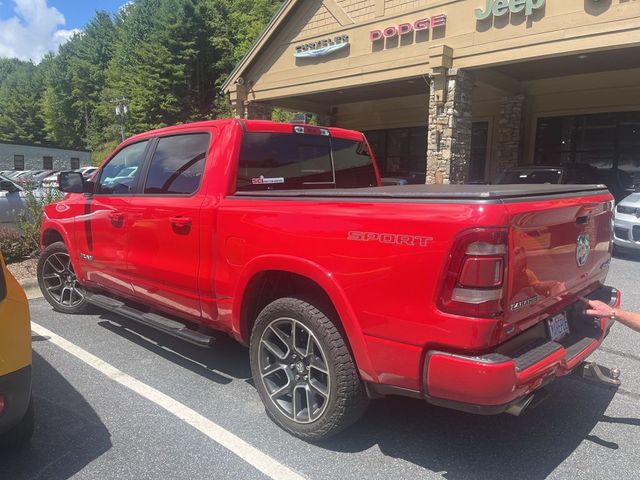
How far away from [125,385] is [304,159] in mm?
2136

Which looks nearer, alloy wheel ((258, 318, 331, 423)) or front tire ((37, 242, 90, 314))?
alloy wheel ((258, 318, 331, 423))

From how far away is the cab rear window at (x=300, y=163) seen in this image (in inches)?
141

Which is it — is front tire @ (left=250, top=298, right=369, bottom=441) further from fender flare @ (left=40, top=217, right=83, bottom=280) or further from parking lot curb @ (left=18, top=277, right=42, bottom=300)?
parking lot curb @ (left=18, top=277, right=42, bottom=300)

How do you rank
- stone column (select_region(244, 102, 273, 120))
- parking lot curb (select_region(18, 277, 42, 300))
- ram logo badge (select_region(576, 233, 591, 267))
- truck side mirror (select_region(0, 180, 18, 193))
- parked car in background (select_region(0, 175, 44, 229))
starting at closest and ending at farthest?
ram logo badge (select_region(576, 233, 591, 267)) → parking lot curb (select_region(18, 277, 42, 300)) → parked car in background (select_region(0, 175, 44, 229)) → truck side mirror (select_region(0, 180, 18, 193)) → stone column (select_region(244, 102, 273, 120))

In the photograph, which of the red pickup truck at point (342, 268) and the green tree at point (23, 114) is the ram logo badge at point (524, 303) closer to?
the red pickup truck at point (342, 268)

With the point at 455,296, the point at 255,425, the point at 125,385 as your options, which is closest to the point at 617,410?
the point at 455,296

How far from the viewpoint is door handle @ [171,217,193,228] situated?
349cm

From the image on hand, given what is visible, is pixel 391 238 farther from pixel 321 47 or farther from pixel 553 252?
pixel 321 47

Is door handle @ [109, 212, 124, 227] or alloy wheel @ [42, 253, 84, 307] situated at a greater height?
door handle @ [109, 212, 124, 227]

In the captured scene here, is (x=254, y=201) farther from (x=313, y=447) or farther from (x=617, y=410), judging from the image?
(x=617, y=410)

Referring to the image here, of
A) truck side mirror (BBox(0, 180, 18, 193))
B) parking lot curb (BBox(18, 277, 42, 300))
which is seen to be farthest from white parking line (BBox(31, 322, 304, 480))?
truck side mirror (BBox(0, 180, 18, 193))

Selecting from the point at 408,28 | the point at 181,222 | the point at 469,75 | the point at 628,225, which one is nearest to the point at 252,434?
the point at 181,222

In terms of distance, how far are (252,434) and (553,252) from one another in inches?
78.1

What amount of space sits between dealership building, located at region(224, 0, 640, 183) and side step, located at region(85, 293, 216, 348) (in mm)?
10063
